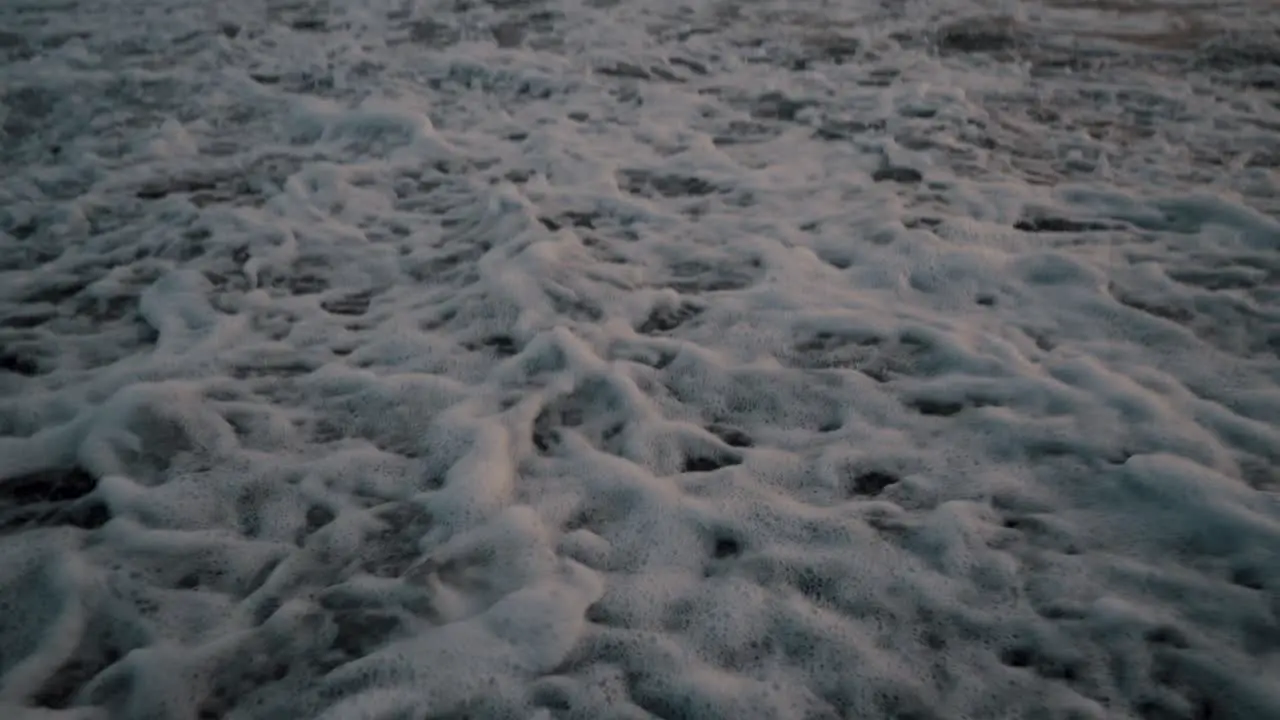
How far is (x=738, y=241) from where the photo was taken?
317 centimetres

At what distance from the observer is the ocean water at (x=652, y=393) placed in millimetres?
1715

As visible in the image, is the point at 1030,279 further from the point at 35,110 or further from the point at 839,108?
the point at 35,110

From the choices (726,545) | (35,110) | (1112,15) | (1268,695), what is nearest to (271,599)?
(726,545)

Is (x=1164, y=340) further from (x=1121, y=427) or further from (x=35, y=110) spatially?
(x=35, y=110)

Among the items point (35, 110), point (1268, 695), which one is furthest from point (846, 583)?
point (35, 110)

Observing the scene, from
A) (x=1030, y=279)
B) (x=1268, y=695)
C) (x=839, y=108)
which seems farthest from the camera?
(x=839, y=108)

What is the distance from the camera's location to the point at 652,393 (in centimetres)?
246

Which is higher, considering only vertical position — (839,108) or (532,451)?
(839,108)

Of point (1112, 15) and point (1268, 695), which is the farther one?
point (1112, 15)

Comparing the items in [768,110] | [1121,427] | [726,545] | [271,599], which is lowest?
[271,599]

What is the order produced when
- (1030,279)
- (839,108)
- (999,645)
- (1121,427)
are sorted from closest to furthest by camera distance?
(999,645), (1121,427), (1030,279), (839,108)

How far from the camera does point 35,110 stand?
13.9 feet

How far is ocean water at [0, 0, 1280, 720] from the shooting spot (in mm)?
1715

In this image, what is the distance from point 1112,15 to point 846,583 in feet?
15.2
